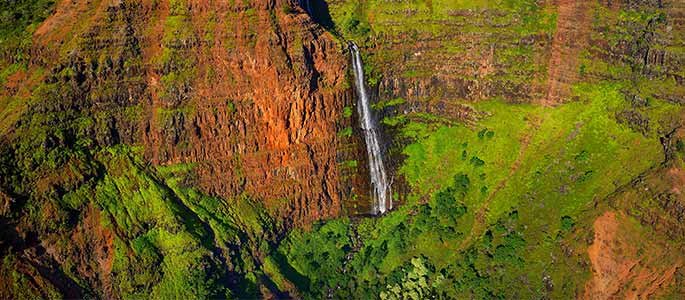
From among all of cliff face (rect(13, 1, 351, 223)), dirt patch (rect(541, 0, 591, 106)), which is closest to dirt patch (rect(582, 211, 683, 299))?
dirt patch (rect(541, 0, 591, 106))

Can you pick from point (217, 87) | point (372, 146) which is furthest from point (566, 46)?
point (217, 87)

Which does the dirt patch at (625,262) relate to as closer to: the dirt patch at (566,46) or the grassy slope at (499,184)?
the grassy slope at (499,184)

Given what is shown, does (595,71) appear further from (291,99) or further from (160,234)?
(160,234)

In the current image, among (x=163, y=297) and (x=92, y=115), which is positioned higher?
(x=92, y=115)

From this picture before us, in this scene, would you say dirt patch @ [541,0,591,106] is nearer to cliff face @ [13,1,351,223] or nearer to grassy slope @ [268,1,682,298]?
grassy slope @ [268,1,682,298]

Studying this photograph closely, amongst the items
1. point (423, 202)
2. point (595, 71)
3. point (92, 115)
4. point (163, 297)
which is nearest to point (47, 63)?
point (92, 115)

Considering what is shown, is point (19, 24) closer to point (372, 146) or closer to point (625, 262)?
point (372, 146)
